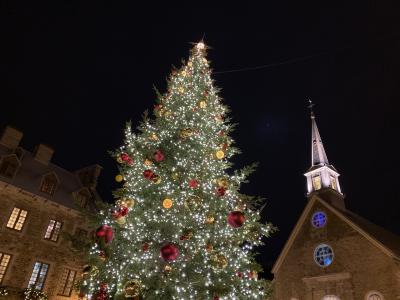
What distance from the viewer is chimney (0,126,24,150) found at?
786 inches

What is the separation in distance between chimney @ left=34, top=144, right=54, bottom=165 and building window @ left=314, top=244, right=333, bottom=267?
770 inches

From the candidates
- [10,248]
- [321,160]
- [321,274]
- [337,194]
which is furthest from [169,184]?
[321,160]

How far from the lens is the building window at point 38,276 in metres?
17.4

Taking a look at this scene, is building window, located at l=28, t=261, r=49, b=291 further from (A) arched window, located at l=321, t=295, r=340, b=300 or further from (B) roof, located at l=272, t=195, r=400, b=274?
(A) arched window, located at l=321, t=295, r=340, b=300

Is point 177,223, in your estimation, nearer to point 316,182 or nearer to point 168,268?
point 168,268

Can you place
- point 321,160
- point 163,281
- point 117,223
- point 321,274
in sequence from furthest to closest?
point 321,160
point 321,274
point 117,223
point 163,281

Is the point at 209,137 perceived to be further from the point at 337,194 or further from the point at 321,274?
the point at 337,194

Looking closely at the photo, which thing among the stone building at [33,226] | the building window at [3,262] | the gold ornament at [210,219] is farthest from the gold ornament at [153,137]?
the building window at [3,262]

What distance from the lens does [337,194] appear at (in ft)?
86.0

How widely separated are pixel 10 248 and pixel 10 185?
325 cm

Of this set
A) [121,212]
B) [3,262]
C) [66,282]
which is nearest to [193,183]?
[121,212]

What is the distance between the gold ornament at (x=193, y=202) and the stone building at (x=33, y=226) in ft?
28.5

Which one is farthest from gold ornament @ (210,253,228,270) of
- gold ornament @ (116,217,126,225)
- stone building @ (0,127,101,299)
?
stone building @ (0,127,101,299)

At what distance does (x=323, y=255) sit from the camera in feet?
73.0
